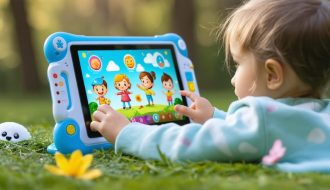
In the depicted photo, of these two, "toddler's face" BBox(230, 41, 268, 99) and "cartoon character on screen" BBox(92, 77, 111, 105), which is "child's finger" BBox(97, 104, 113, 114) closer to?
"cartoon character on screen" BBox(92, 77, 111, 105)

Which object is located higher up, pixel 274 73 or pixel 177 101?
pixel 274 73

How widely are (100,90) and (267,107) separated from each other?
0.68 metres

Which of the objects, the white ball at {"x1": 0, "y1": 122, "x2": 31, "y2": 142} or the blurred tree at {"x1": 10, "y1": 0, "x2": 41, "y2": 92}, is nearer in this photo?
the white ball at {"x1": 0, "y1": 122, "x2": 31, "y2": 142}

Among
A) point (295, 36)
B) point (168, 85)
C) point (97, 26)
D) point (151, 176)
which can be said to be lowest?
point (151, 176)

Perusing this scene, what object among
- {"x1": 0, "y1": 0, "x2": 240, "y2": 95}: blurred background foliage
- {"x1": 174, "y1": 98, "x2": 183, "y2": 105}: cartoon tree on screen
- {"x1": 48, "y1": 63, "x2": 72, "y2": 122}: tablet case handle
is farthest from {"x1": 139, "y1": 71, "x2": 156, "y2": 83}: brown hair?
{"x1": 0, "y1": 0, "x2": 240, "y2": 95}: blurred background foliage

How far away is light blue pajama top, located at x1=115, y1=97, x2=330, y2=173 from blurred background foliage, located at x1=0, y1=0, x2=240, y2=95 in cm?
584

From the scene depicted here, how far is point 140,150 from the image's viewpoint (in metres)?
1.57

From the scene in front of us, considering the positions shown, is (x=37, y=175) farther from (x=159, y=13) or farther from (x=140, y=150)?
(x=159, y=13)

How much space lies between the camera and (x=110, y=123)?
5.60 feet

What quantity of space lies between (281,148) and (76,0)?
16.1m

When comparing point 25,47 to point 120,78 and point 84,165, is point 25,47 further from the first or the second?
point 84,165

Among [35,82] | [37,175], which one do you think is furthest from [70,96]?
[35,82]

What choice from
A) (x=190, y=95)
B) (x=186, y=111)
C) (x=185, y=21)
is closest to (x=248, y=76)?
(x=186, y=111)

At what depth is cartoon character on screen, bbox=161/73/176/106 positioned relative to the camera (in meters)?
2.12
